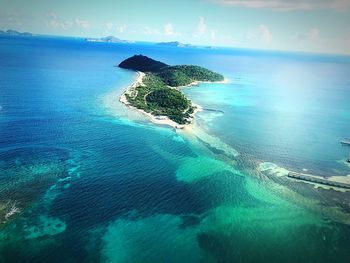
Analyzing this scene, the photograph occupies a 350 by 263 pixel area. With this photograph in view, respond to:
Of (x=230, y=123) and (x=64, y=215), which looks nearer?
(x=64, y=215)

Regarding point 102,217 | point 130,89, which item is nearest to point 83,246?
point 102,217

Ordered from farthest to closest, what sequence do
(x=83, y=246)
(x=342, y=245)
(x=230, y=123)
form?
(x=230, y=123) < (x=342, y=245) < (x=83, y=246)

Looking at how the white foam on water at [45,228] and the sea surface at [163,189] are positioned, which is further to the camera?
the white foam on water at [45,228]

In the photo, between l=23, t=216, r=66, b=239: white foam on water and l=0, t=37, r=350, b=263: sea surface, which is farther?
l=23, t=216, r=66, b=239: white foam on water

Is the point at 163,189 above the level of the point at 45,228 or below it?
above

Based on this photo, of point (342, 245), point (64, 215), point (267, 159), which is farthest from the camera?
point (267, 159)

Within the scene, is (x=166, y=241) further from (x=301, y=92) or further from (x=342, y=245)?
(x=301, y=92)

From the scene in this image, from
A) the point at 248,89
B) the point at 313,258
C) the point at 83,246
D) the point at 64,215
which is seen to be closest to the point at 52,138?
the point at 64,215
